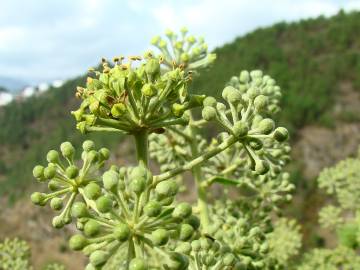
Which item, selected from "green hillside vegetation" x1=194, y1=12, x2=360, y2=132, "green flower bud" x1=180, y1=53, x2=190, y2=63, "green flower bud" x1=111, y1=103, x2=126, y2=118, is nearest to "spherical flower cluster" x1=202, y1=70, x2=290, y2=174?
"green flower bud" x1=111, y1=103, x2=126, y2=118

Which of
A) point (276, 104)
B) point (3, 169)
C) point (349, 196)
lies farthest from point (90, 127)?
point (3, 169)

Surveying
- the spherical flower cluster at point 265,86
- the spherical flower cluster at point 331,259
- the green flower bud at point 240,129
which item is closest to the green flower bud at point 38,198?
the green flower bud at point 240,129

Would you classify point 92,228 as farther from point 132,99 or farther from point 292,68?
point 292,68

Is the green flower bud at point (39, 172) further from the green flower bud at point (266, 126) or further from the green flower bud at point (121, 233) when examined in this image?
the green flower bud at point (266, 126)

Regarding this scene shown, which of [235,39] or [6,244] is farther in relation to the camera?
[235,39]

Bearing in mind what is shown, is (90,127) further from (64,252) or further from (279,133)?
(64,252)

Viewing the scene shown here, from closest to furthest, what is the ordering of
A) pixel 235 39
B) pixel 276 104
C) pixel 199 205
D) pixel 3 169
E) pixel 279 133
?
1. pixel 279 133
2. pixel 199 205
3. pixel 276 104
4. pixel 235 39
5. pixel 3 169

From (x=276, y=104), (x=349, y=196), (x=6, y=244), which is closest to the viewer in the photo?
(x=276, y=104)

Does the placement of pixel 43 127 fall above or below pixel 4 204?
above
